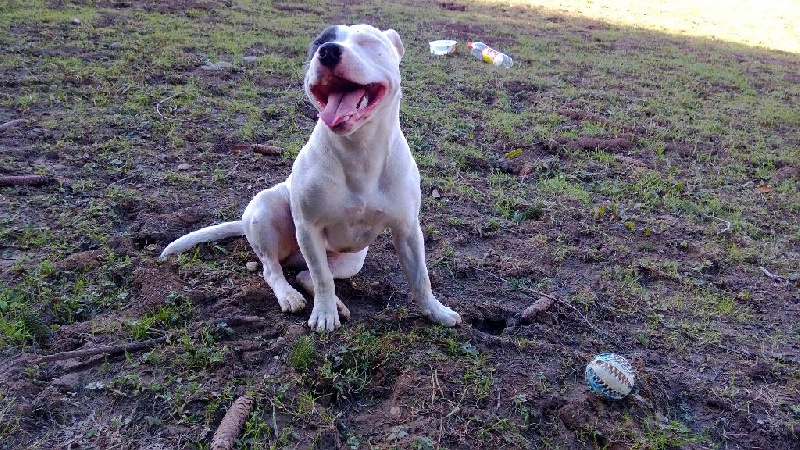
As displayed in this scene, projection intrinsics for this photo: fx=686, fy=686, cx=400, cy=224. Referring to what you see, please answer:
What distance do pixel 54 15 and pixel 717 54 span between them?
904cm

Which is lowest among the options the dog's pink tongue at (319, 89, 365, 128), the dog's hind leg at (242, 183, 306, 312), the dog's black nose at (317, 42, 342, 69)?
the dog's hind leg at (242, 183, 306, 312)

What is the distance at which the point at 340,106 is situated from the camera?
8.87 ft

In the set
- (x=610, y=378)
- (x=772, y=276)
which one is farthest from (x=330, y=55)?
(x=772, y=276)

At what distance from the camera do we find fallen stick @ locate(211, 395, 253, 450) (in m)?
2.42

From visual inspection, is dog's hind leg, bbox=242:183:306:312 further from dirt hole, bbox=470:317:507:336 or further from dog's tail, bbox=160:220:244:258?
dirt hole, bbox=470:317:507:336

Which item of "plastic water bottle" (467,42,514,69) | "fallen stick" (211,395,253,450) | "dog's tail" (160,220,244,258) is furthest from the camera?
"plastic water bottle" (467,42,514,69)

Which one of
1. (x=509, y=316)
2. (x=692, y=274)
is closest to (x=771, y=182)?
(x=692, y=274)

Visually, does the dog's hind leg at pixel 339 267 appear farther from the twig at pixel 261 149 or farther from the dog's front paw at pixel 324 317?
the twig at pixel 261 149

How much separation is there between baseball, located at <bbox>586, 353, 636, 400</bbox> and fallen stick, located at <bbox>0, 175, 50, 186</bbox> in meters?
3.54

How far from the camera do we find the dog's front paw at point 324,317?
309 cm

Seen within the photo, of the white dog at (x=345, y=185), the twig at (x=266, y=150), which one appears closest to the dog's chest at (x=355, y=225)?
the white dog at (x=345, y=185)

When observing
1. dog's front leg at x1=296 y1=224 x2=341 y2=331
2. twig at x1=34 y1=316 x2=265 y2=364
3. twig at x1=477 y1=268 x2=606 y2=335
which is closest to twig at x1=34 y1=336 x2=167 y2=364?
twig at x1=34 y1=316 x2=265 y2=364

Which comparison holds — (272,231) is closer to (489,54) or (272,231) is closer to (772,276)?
(772,276)

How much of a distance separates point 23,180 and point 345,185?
2.54 metres
